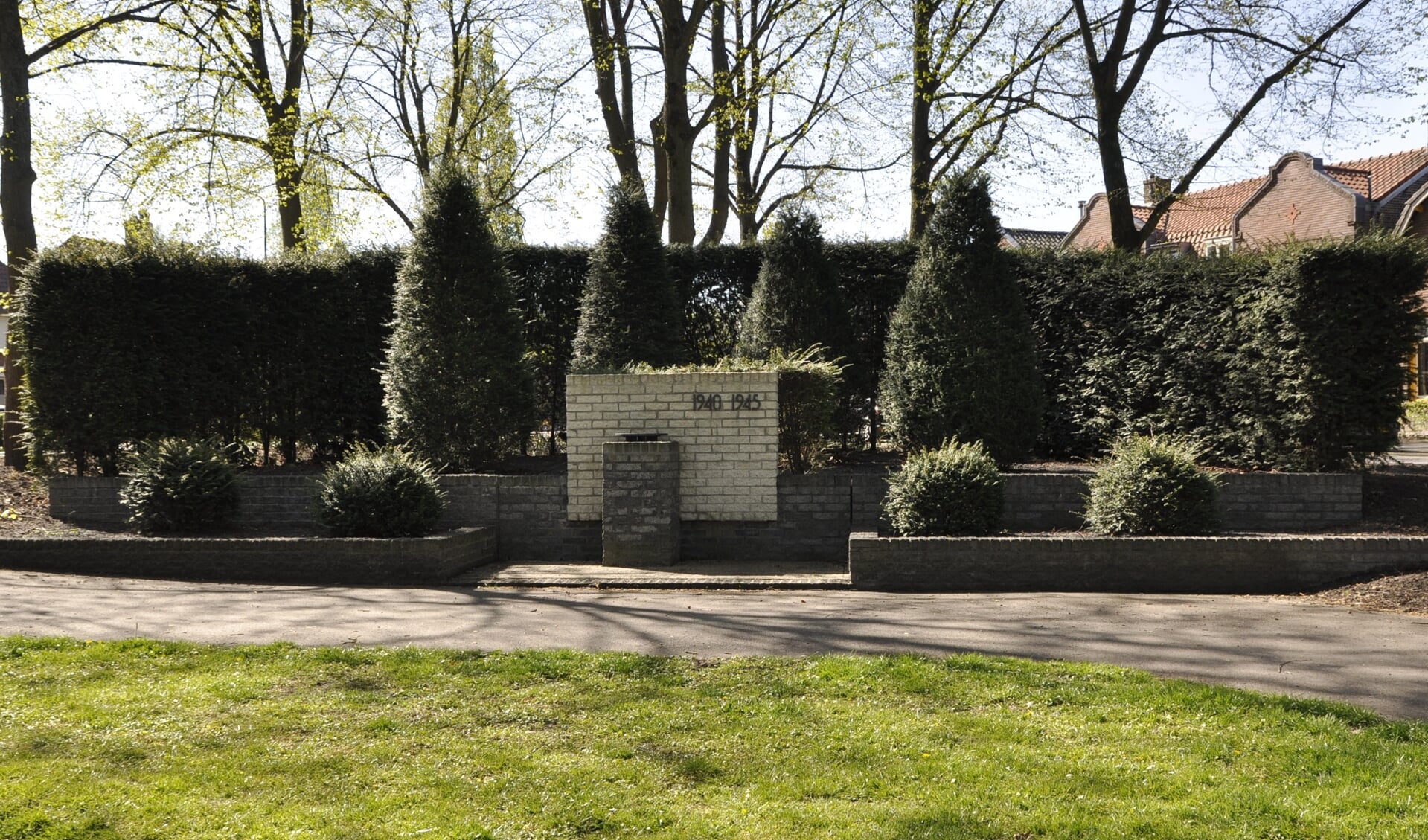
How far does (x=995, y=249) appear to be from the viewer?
1263 centimetres

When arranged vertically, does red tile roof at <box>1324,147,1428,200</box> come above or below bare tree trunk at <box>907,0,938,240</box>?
above

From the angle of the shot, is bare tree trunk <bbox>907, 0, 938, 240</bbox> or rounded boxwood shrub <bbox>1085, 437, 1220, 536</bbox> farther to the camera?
bare tree trunk <bbox>907, 0, 938, 240</bbox>

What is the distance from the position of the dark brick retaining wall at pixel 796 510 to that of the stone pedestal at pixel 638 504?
0.67 meters

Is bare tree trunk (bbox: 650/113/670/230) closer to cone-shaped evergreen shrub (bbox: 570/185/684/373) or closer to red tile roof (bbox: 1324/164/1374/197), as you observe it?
cone-shaped evergreen shrub (bbox: 570/185/684/373)

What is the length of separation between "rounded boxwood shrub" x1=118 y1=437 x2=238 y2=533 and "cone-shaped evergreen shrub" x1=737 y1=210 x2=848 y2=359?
626cm

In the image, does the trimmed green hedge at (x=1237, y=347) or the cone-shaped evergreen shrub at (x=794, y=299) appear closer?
the trimmed green hedge at (x=1237, y=347)

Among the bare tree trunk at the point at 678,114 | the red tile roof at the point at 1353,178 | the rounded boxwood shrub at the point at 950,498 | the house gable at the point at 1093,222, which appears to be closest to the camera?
the rounded boxwood shrub at the point at 950,498

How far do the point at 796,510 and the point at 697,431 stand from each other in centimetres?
133

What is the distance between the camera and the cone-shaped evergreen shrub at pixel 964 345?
40.1 feet

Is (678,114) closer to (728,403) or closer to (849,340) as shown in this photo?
(849,340)

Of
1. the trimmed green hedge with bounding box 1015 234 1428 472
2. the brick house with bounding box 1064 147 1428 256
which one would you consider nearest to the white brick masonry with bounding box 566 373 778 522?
the trimmed green hedge with bounding box 1015 234 1428 472

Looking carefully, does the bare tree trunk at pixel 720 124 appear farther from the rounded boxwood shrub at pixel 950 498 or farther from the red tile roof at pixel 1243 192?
the red tile roof at pixel 1243 192

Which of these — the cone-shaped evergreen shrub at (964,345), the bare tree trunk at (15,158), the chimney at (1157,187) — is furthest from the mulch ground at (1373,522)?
the chimney at (1157,187)

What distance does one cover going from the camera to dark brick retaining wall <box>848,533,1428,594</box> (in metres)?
9.27
